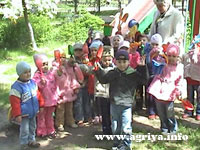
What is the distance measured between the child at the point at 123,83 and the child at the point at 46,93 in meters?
0.92

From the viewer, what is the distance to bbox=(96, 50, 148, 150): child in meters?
3.92

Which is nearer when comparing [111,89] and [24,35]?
[111,89]

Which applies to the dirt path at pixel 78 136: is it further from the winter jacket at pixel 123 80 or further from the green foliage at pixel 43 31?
the green foliage at pixel 43 31

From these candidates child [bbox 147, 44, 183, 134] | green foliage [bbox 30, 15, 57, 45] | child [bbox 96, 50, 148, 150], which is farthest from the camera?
green foliage [bbox 30, 15, 57, 45]

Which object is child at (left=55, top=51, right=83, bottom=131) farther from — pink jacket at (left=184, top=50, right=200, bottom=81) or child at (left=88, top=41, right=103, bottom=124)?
pink jacket at (left=184, top=50, right=200, bottom=81)

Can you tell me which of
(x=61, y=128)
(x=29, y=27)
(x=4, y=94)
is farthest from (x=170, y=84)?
(x=29, y=27)

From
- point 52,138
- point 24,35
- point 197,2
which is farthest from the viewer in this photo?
point 24,35

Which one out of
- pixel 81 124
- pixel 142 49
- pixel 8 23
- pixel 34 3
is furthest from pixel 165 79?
pixel 8 23

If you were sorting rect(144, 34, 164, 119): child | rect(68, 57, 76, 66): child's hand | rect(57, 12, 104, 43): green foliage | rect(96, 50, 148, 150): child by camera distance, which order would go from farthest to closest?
rect(57, 12, 104, 43): green foliage → rect(68, 57, 76, 66): child's hand → rect(144, 34, 164, 119): child → rect(96, 50, 148, 150): child

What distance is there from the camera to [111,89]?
4059mm

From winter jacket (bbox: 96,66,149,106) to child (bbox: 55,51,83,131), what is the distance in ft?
3.08

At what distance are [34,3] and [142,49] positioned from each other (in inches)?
251

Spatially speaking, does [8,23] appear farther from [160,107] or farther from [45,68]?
[160,107]

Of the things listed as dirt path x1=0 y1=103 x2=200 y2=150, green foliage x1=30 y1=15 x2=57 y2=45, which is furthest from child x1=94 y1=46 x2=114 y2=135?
green foliage x1=30 y1=15 x2=57 y2=45
